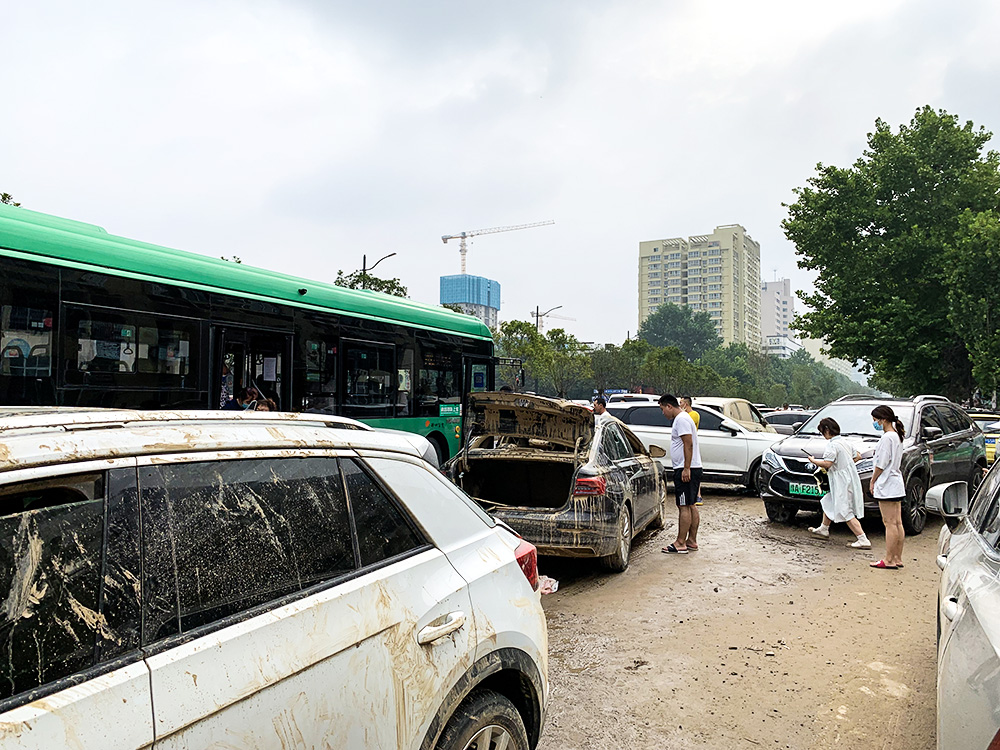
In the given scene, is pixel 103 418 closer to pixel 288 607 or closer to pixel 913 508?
pixel 288 607

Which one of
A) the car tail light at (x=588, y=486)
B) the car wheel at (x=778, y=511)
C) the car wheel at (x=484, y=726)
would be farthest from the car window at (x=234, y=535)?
the car wheel at (x=778, y=511)

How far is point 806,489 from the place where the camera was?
907 cm

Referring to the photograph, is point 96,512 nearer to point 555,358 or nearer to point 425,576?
point 425,576

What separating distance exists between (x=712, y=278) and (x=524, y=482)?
487ft

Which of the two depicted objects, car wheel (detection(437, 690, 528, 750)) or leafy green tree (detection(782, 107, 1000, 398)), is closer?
car wheel (detection(437, 690, 528, 750))

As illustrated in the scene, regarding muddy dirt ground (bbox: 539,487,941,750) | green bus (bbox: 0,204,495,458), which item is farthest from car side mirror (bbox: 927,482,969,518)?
green bus (bbox: 0,204,495,458)

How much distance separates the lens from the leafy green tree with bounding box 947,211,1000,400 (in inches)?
888

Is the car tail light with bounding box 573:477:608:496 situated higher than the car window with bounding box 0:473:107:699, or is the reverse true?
the car window with bounding box 0:473:107:699

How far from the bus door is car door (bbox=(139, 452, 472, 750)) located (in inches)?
258

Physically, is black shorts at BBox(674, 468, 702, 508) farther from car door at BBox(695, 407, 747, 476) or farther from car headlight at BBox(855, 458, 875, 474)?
car door at BBox(695, 407, 747, 476)

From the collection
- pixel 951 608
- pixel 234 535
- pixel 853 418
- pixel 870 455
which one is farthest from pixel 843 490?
pixel 234 535

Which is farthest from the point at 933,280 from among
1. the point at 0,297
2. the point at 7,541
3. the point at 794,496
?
the point at 7,541

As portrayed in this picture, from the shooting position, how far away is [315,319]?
954 centimetres

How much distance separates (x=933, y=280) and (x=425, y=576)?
91.5 feet
